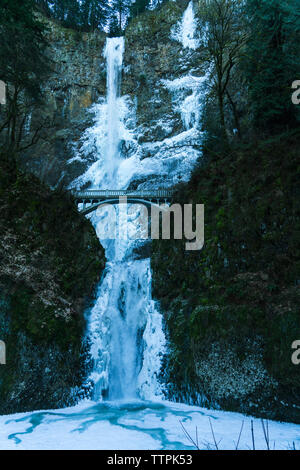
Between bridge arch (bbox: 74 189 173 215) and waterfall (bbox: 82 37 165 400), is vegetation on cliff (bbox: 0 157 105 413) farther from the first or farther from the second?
bridge arch (bbox: 74 189 173 215)

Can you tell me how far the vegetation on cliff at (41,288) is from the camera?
9.63 meters

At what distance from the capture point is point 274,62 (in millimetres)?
15281

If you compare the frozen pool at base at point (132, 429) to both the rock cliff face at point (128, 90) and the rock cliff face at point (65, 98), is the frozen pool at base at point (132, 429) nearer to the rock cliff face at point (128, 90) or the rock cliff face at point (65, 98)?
the rock cliff face at point (128, 90)

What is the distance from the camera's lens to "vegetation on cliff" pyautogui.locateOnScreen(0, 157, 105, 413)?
31.6 feet

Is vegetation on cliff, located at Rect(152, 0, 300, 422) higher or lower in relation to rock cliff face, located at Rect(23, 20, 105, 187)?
lower

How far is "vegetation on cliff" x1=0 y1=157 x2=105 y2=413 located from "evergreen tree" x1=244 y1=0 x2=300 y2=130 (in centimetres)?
984

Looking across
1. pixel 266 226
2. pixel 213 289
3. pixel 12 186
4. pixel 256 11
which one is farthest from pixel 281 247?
pixel 256 11

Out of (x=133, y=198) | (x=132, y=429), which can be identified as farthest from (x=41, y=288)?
(x=133, y=198)

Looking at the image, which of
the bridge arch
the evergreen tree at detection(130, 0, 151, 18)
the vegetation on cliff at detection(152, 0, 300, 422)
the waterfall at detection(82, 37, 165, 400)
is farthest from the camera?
the evergreen tree at detection(130, 0, 151, 18)

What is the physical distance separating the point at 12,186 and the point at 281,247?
10.4m

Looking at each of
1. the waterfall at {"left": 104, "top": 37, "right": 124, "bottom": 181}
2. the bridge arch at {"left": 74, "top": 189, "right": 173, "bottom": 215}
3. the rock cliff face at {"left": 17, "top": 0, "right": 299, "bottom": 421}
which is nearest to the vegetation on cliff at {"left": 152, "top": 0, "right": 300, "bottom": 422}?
the rock cliff face at {"left": 17, "top": 0, "right": 299, "bottom": 421}

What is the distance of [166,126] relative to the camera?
131ft

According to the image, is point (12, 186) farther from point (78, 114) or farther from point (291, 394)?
point (78, 114)

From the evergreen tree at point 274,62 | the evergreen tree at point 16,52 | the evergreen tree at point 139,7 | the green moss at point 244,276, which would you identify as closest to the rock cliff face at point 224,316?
the green moss at point 244,276
